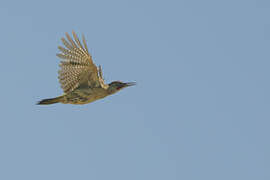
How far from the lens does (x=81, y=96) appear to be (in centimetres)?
1075

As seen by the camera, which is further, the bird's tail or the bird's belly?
the bird's belly

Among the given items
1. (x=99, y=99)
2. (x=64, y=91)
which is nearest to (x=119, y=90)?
(x=99, y=99)

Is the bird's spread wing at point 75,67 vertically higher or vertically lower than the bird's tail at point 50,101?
higher

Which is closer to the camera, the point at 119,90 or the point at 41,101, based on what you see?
the point at 41,101

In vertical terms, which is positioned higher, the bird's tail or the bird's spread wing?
the bird's spread wing

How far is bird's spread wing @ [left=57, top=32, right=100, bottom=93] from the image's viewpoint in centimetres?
1068

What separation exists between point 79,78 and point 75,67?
1.01ft

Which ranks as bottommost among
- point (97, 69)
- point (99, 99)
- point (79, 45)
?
point (99, 99)

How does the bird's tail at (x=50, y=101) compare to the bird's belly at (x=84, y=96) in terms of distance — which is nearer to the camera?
the bird's tail at (x=50, y=101)

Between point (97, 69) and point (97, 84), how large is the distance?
1.41 feet

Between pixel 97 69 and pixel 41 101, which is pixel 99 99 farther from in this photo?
pixel 41 101

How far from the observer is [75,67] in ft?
35.8

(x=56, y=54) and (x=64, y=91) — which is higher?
(x=56, y=54)

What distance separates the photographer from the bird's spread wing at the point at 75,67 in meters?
10.7
